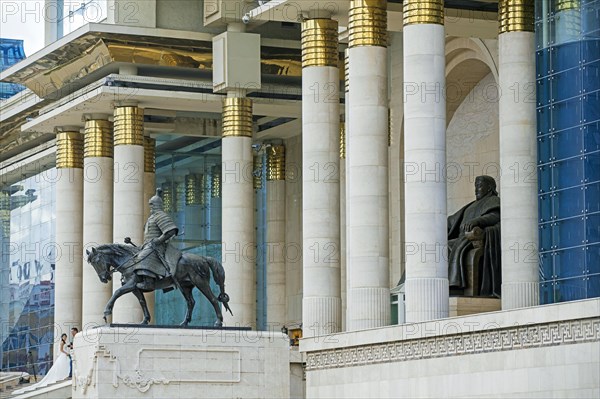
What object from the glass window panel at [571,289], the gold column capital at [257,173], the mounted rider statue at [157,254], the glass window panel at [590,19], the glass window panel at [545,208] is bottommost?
the glass window panel at [571,289]

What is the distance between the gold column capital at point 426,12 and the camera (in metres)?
38.0

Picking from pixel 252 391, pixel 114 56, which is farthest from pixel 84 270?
pixel 252 391

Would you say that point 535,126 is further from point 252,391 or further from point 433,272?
point 252,391

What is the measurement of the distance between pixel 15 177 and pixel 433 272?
34.4m

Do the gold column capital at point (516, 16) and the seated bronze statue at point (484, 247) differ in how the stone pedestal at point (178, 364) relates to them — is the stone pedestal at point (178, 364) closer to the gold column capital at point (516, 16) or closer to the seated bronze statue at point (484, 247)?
the seated bronze statue at point (484, 247)

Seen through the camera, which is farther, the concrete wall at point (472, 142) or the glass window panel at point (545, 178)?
the concrete wall at point (472, 142)

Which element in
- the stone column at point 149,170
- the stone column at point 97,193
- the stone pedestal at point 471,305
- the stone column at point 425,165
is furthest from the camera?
the stone column at point 149,170

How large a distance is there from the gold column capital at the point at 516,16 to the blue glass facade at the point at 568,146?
70cm

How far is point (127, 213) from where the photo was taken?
51.2 m

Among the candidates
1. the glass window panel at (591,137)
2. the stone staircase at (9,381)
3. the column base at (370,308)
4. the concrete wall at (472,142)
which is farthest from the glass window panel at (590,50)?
the stone staircase at (9,381)

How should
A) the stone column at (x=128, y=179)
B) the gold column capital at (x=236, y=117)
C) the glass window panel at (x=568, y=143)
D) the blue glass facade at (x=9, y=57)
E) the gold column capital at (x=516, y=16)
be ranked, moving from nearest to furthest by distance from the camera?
the glass window panel at (x=568, y=143)
the gold column capital at (x=516, y=16)
the gold column capital at (x=236, y=117)
the stone column at (x=128, y=179)
the blue glass facade at (x=9, y=57)

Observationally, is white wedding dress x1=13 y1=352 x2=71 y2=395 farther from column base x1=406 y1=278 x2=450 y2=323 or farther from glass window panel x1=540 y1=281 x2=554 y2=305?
glass window panel x1=540 y1=281 x2=554 y2=305

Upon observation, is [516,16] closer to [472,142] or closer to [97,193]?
[472,142]

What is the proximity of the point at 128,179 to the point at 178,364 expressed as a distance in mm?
12944
